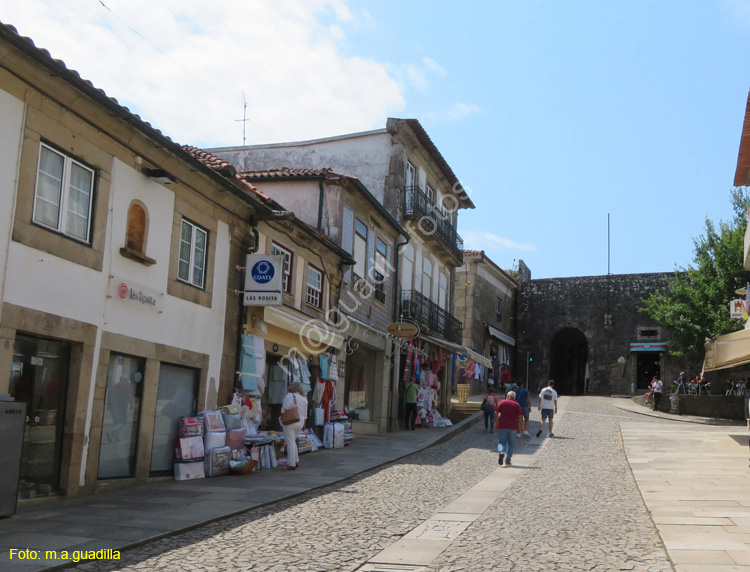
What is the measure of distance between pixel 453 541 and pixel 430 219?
18945 mm

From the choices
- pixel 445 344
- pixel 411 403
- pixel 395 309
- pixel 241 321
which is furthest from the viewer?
pixel 445 344

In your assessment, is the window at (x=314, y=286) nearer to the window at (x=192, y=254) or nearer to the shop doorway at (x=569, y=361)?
the window at (x=192, y=254)

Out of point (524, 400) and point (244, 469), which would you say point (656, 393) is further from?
point (244, 469)

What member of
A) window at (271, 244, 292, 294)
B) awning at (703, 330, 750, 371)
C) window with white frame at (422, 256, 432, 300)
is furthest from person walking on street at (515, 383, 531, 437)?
window at (271, 244, 292, 294)

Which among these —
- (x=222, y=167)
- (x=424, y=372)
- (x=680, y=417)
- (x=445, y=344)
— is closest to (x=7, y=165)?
(x=222, y=167)

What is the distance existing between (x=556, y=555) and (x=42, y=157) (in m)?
7.12

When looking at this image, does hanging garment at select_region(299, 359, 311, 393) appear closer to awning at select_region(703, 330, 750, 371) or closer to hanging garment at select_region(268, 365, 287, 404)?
hanging garment at select_region(268, 365, 287, 404)

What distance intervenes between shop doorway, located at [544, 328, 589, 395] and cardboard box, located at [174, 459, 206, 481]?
33621mm

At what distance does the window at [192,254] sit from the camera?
41.8 feet

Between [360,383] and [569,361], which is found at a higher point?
[569,361]

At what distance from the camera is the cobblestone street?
684 centimetres

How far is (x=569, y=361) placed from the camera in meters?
47.0

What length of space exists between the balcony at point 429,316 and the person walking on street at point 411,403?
2236 mm

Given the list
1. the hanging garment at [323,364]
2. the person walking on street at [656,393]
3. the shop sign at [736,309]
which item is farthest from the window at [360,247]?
the person walking on street at [656,393]
